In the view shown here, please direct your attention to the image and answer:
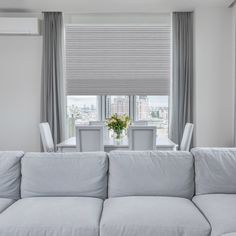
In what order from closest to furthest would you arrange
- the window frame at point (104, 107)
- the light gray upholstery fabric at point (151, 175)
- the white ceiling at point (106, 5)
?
1. the light gray upholstery fabric at point (151, 175)
2. the white ceiling at point (106, 5)
3. the window frame at point (104, 107)

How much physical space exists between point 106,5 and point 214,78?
2.12 m

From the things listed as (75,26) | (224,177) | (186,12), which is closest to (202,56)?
(186,12)

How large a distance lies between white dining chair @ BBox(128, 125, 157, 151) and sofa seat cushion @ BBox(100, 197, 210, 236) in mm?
1648

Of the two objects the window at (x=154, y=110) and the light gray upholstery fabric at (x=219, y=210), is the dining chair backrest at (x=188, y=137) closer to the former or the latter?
the window at (x=154, y=110)

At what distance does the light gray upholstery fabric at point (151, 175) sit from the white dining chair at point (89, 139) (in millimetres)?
1224

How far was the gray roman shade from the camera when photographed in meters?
5.51

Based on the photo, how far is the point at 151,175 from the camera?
256 cm

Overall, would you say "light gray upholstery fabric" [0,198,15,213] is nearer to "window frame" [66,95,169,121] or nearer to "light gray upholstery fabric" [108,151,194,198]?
"light gray upholstery fabric" [108,151,194,198]

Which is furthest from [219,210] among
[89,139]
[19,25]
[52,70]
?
[19,25]

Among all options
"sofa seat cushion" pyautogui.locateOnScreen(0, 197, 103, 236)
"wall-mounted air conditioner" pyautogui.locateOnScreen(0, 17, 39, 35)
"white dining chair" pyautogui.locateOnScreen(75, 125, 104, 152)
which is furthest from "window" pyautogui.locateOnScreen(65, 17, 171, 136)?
"sofa seat cushion" pyautogui.locateOnScreen(0, 197, 103, 236)

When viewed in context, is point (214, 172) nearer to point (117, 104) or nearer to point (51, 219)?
point (51, 219)

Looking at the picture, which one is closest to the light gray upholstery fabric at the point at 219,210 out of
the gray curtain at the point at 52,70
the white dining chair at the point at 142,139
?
the white dining chair at the point at 142,139

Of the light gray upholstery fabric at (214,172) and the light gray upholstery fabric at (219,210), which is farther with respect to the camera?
the light gray upholstery fabric at (214,172)

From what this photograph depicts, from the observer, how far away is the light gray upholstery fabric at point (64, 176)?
2535 mm
